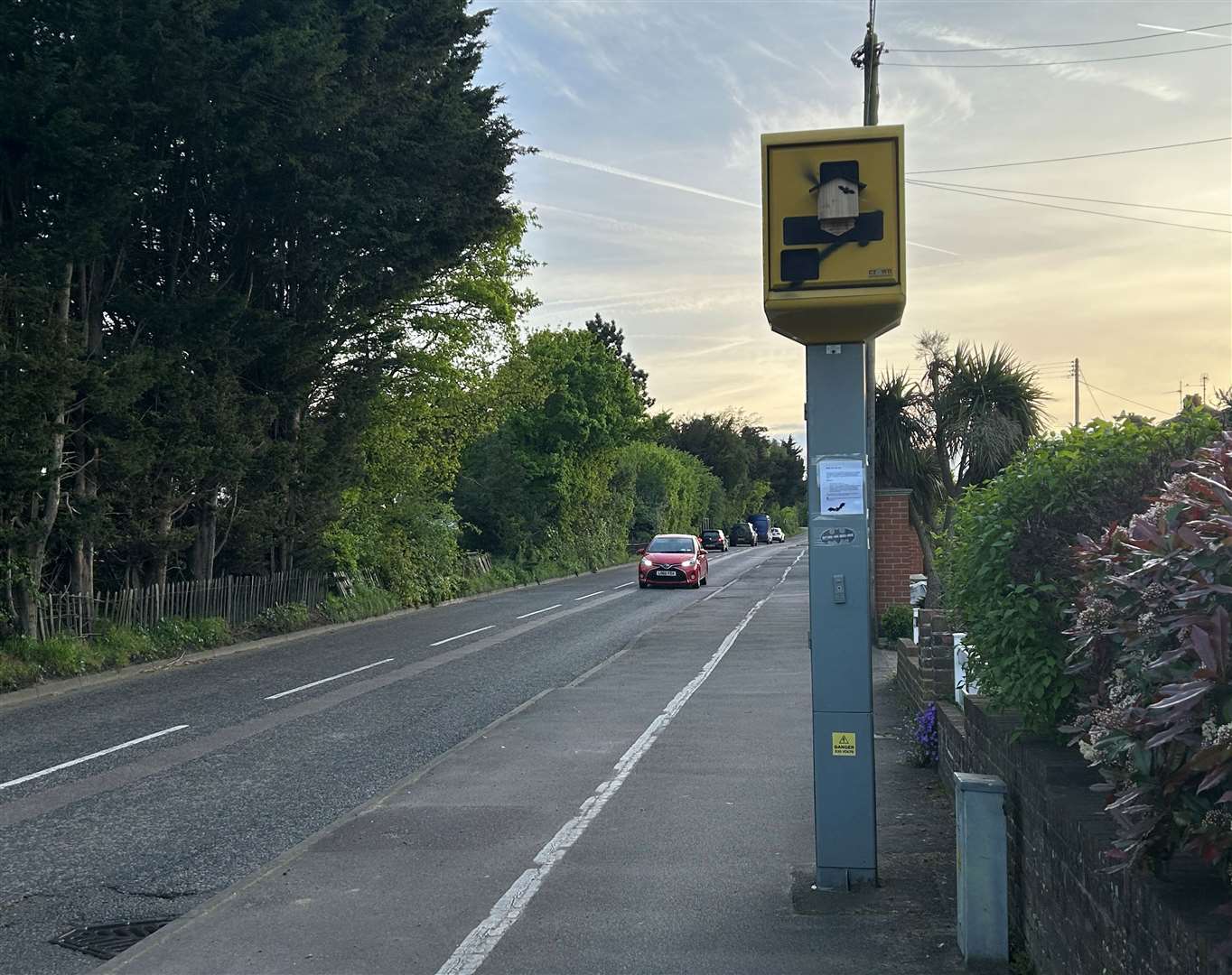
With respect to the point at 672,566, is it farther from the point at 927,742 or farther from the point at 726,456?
the point at 726,456

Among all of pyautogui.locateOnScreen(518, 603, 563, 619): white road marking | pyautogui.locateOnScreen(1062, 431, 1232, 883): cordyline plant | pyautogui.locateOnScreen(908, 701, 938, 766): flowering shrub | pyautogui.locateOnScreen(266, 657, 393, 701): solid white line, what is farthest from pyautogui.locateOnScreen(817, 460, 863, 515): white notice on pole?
pyautogui.locateOnScreen(518, 603, 563, 619): white road marking

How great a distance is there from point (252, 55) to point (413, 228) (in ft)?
15.5

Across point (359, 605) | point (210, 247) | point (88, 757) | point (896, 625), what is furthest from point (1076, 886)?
point (359, 605)

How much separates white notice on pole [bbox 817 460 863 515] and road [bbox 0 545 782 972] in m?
4.03

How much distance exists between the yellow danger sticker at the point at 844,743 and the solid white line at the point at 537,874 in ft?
5.67

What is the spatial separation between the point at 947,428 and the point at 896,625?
3136mm

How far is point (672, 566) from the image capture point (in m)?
37.7

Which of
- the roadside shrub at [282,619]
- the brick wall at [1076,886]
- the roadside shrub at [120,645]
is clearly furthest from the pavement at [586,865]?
the roadside shrub at [282,619]

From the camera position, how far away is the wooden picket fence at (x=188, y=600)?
61.9 ft

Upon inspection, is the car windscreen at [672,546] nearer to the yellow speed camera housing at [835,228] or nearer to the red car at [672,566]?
the red car at [672,566]

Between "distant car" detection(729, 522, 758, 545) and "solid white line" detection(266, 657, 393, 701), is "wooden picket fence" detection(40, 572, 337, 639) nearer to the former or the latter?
"solid white line" detection(266, 657, 393, 701)

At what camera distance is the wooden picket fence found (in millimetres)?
18859

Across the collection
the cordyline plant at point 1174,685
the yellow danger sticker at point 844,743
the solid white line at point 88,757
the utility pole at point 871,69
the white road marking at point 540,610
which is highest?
the utility pole at point 871,69

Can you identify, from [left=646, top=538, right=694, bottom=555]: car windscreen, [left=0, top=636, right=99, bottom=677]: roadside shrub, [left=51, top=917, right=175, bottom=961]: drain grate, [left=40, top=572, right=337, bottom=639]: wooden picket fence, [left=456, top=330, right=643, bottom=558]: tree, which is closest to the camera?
[left=51, top=917, right=175, bottom=961]: drain grate
